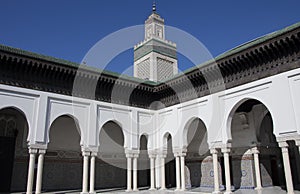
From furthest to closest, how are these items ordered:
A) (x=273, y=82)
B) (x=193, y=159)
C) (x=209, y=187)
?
(x=193, y=159) < (x=209, y=187) < (x=273, y=82)

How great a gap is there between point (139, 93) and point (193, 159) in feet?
9.56

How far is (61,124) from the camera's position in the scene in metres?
8.77

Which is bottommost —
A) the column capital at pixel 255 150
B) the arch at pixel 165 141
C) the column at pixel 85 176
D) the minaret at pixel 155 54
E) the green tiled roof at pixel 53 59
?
the column at pixel 85 176

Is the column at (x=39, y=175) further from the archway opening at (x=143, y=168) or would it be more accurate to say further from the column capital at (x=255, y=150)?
the column capital at (x=255, y=150)

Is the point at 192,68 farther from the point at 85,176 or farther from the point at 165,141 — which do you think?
the point at 85,176

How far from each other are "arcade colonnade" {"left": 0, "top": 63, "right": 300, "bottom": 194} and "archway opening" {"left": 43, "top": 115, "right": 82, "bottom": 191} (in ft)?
3.65

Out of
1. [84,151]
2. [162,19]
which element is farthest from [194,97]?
[162,19]

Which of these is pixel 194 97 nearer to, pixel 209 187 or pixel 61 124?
pixel 209 187

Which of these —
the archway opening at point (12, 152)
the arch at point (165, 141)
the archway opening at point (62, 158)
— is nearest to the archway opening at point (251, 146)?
the arch at point (165, 141)

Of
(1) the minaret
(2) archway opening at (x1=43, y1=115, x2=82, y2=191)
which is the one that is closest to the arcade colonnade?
(2) archway opening at (x1=43, y1=115, x2=82, y2=191)

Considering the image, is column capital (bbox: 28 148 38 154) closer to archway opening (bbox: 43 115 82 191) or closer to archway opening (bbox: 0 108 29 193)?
archway opening (bbox: 0 108 29 193)

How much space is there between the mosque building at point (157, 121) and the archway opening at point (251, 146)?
0.03 m

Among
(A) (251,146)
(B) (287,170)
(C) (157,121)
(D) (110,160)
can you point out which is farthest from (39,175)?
(A) (251,146)

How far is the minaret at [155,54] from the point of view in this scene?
587 inches
